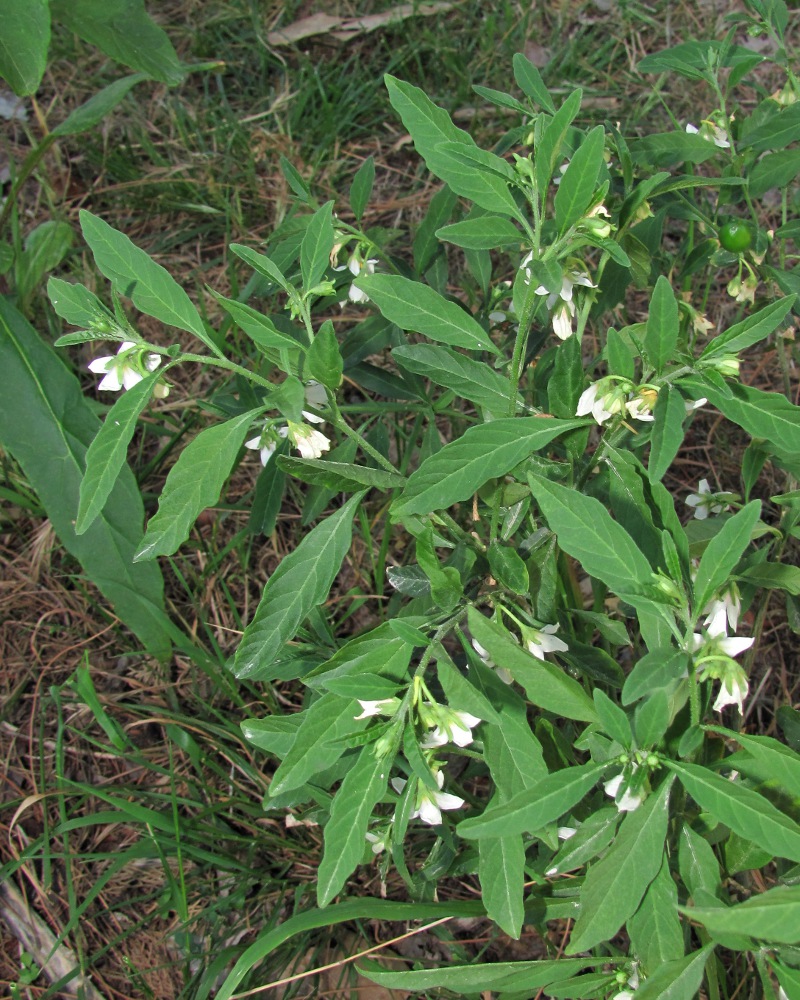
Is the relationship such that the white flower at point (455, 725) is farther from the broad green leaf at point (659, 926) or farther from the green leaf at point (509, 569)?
the broad green leaf at point (659, 926)

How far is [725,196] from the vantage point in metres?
1.88

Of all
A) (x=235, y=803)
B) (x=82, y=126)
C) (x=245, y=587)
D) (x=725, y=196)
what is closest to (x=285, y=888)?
(x=235, y=803)

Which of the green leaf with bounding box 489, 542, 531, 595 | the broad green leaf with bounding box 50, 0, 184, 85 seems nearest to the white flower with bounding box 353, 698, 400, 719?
the green leaf with bounding box 489, 542, 531, 595

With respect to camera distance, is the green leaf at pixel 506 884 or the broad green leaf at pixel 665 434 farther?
the green leaf at pixel 506 884

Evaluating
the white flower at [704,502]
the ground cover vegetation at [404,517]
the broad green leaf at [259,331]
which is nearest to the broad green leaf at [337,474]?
the ground cover vegetation at [404,517]

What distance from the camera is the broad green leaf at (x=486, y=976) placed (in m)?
1.51

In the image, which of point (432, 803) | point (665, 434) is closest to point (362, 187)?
point (665, 434)

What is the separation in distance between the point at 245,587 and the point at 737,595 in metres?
1.47

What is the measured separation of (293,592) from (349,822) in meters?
0.38

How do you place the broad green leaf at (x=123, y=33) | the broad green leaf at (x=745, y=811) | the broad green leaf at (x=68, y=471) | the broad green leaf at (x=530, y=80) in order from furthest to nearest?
the broad green leaf at (x=123, y=33)
the broad green leaf at (x=68, y=471)
the broad green leaf at (x=530, y=80)
the broad green leaf at (x=745, y=811)

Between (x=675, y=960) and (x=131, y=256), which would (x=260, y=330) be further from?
(x=675, y=960)

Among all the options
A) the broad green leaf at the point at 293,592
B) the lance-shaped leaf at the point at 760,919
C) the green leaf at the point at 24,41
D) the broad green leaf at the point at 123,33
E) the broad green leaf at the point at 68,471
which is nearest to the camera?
the lance-shaped leaf at the point at 760,919

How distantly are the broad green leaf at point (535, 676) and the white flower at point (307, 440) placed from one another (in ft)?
1.26

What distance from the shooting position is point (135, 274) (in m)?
1.45
